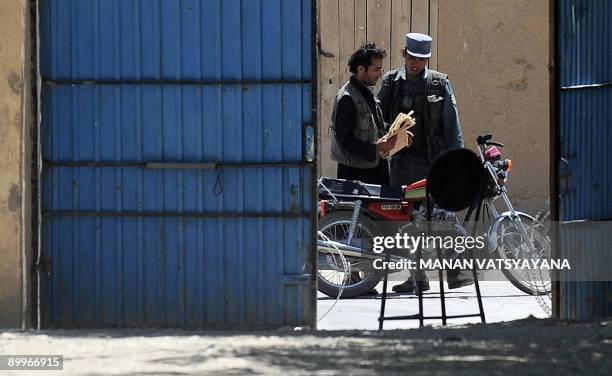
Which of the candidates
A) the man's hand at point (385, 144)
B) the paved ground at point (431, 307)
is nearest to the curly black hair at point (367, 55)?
the man's hand at point (385, 144)

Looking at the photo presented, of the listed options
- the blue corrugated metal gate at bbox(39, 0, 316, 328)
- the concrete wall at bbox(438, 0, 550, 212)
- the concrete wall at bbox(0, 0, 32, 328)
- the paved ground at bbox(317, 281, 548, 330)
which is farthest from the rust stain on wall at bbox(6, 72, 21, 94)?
the concrete wall at bbox(438, 0, 550, 212)

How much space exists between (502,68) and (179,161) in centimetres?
644

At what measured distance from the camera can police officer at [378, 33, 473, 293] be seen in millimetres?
12430

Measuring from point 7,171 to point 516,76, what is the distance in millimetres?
7300

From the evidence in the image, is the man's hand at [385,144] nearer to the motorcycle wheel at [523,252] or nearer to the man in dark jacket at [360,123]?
the man in dark jacket at [360,123]

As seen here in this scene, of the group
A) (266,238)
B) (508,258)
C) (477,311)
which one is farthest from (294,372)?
(508,258)

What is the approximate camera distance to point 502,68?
15.8 meters

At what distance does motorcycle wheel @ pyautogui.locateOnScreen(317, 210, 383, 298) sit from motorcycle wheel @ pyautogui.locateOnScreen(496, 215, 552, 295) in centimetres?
110

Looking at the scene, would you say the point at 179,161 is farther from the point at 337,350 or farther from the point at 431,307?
the point at 431,307

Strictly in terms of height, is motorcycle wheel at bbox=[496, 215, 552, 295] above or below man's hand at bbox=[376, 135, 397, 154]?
below

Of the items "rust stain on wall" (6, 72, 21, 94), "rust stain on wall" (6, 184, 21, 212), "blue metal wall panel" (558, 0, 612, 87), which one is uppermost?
"blue metal wall panel" (558, 0, 612, 87)

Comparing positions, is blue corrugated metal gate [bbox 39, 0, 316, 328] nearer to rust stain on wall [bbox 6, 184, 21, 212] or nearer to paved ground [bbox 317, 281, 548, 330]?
rust stain on wall [bbox 6, 184, 21, 212]

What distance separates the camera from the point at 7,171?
32.7ft

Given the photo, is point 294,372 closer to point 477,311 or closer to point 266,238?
point 266,238
